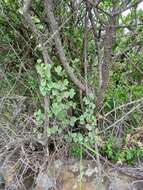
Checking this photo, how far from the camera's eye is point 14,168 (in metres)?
1.77

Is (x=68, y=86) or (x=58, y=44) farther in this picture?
(x=68, y=86)

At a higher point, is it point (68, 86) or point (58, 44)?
point (58, 44)

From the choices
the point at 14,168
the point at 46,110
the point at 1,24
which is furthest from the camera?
the point at 1,24

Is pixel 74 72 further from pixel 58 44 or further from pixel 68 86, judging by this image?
pixel 58 44

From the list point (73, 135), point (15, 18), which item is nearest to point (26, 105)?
point (73, 135)

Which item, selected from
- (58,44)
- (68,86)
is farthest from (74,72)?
(58,44)

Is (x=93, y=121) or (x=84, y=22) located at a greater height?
(x=84, y=22)

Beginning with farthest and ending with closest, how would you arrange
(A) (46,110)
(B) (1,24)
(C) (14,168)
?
1. (B) (1,24)
2. (C) (14,168)
3. (A) (46,110)

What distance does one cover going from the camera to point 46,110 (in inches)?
64.9

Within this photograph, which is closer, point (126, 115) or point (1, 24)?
point (126, 115)

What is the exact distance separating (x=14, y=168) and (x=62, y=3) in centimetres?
96

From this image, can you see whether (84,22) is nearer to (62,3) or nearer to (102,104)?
A: (62,3)

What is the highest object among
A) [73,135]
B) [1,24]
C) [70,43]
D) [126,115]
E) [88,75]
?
[1,24]

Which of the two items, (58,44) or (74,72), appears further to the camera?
(74,72)
